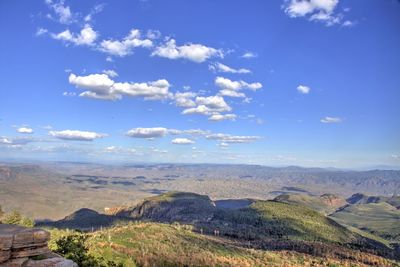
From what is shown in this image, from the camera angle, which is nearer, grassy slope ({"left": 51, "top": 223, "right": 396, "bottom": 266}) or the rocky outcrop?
the rocky outcrop

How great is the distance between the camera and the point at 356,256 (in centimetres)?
13988

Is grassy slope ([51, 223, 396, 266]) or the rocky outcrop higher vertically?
the rocky outcrop

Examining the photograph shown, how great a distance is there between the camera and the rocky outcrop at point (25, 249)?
90.5 ft

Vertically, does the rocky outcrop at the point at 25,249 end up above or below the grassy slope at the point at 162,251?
above

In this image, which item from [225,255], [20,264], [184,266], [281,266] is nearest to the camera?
[20,264]

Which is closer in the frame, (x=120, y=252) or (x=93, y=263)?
(x=93, y=263)

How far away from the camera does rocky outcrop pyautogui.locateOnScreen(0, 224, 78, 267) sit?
90.5ft

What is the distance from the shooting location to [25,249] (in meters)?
28.4

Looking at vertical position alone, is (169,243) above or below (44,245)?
below

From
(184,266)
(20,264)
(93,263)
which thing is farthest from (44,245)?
(184,266)

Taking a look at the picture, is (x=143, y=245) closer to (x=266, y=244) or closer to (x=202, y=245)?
(x=202, y=245)

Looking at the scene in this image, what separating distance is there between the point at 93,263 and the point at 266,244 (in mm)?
115206

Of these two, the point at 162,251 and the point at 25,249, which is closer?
the point at 25,249

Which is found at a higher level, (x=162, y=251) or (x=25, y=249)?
(x=25, y=249)
